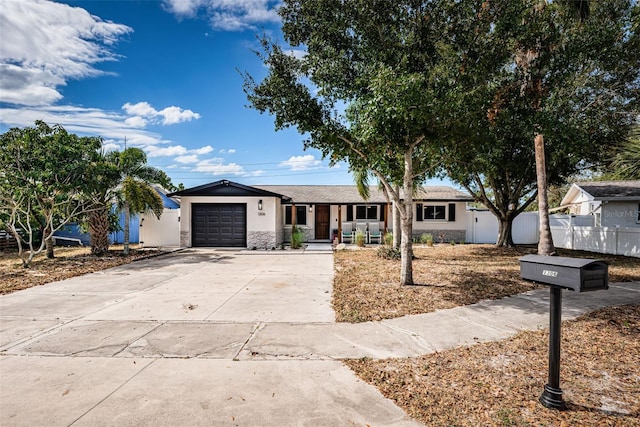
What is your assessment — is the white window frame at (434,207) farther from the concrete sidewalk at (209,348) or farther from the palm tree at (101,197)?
the palm tree at (101,197)

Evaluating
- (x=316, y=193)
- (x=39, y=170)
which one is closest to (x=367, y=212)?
(x=316, y=193)

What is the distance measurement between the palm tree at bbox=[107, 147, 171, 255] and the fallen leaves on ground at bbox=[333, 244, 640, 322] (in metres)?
8.57

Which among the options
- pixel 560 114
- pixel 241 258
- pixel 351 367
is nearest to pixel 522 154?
pixel 560 114

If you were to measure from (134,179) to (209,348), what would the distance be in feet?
39.4

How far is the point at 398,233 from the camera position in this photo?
44.3ft

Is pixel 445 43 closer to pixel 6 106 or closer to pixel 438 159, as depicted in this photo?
pixel 438 159

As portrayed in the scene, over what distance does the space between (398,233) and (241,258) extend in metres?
6.46

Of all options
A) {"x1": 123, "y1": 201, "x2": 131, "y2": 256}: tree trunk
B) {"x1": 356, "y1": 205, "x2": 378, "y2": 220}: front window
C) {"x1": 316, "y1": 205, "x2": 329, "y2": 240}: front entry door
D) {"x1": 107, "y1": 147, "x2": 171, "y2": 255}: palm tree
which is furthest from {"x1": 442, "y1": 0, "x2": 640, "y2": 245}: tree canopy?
{"x1": 123, "y1": 201, "x2": 131, "y2": 256}: tree trunk

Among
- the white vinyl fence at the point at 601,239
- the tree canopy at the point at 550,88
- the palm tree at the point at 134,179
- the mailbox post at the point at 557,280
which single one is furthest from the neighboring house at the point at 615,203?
the palm tree at the point at 134,179

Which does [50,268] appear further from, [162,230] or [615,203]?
[615,203]

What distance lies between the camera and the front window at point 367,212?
20.3m

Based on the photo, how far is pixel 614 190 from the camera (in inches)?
590

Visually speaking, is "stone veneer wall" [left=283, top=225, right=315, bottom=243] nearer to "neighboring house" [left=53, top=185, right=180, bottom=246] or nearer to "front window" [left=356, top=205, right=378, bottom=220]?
"front window" [left=356, top=205, right=378, bottom=220]

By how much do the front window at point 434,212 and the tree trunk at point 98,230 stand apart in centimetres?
1674
